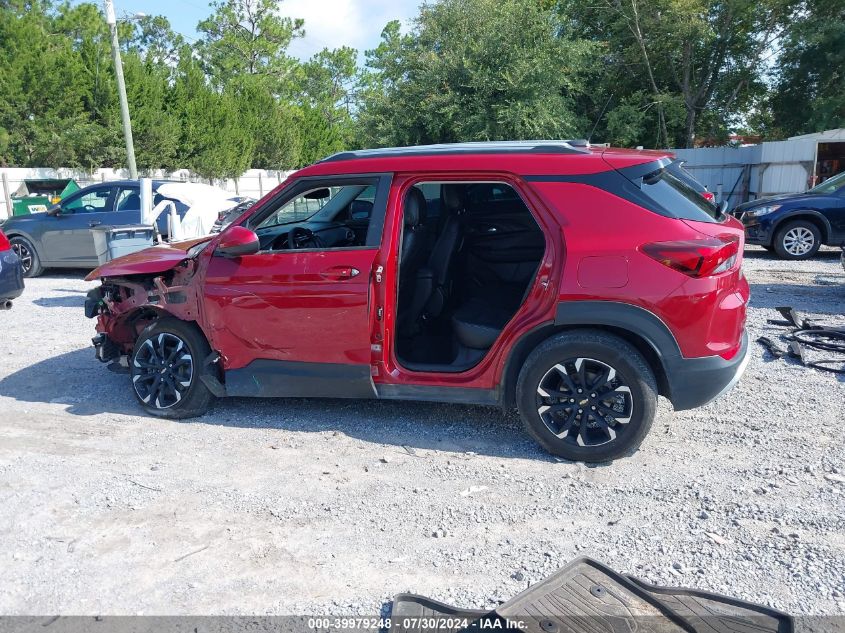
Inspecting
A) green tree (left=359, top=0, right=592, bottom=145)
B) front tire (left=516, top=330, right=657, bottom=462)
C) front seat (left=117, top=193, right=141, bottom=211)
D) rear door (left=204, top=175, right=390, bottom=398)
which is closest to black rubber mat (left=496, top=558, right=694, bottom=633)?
front tire (left=516, top=330, right=657, bottom=462)

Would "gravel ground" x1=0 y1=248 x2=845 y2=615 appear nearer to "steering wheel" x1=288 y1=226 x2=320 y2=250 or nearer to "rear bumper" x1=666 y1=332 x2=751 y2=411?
"rear bumper" x1=666 y1=332 x2=751 y2=411

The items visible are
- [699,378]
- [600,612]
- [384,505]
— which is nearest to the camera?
[600,612]

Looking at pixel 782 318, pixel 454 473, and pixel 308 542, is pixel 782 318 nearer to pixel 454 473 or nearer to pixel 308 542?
pixel 454 473

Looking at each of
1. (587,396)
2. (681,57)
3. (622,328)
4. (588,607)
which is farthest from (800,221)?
(681,57)

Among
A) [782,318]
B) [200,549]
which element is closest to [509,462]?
[200,549]

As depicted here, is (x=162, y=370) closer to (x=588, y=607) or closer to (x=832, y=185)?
(x=588, y=607)

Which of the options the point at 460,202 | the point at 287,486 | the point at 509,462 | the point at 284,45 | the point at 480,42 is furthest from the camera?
A: the point at 284,45

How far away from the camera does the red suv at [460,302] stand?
12.9 feet

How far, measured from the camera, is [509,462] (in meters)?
4.21

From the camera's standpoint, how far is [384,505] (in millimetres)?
3723

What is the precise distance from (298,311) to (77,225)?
861cm

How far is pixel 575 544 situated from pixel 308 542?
132 cm

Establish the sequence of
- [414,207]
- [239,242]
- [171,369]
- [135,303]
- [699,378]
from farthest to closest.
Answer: [135,303] → [171,369] → [414,207] → [239,242] → [699,378]

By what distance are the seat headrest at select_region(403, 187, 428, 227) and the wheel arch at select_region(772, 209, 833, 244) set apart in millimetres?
9660
